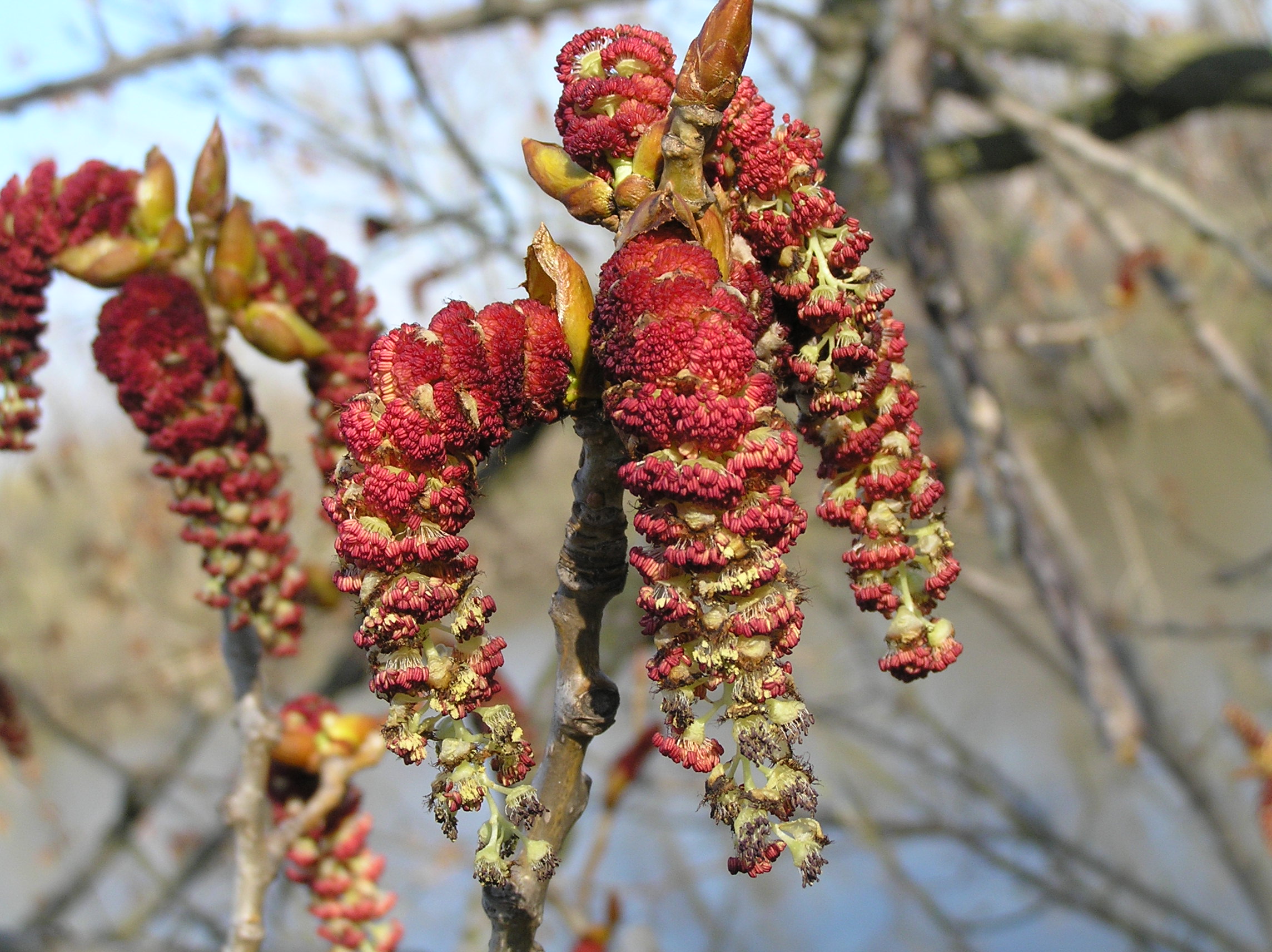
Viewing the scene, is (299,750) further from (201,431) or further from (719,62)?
(719,62)

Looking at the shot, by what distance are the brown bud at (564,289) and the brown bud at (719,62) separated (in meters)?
0.13

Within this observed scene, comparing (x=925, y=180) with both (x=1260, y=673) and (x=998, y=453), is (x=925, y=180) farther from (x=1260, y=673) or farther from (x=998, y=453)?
(x=1260, y=673)

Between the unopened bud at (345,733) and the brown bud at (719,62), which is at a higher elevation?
the brown bud at (719,62)

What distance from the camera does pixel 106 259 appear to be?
109 centimetres

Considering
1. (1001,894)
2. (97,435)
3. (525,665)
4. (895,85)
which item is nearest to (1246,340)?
(1001,894)

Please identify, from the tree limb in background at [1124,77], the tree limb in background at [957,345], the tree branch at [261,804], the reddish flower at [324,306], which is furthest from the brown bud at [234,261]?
the tree limb in background at [1124,77]

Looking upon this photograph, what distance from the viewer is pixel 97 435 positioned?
898 cm

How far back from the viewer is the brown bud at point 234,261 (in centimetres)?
114

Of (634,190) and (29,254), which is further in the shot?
(29,254)

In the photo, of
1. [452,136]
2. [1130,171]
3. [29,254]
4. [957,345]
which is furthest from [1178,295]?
[29,254]

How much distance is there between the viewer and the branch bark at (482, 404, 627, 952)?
71 centimetres

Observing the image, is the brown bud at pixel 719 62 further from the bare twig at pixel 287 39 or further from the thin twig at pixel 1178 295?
the thin twig at pixel 1178 295

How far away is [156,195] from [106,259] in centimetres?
10

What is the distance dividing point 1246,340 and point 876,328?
10.8m
